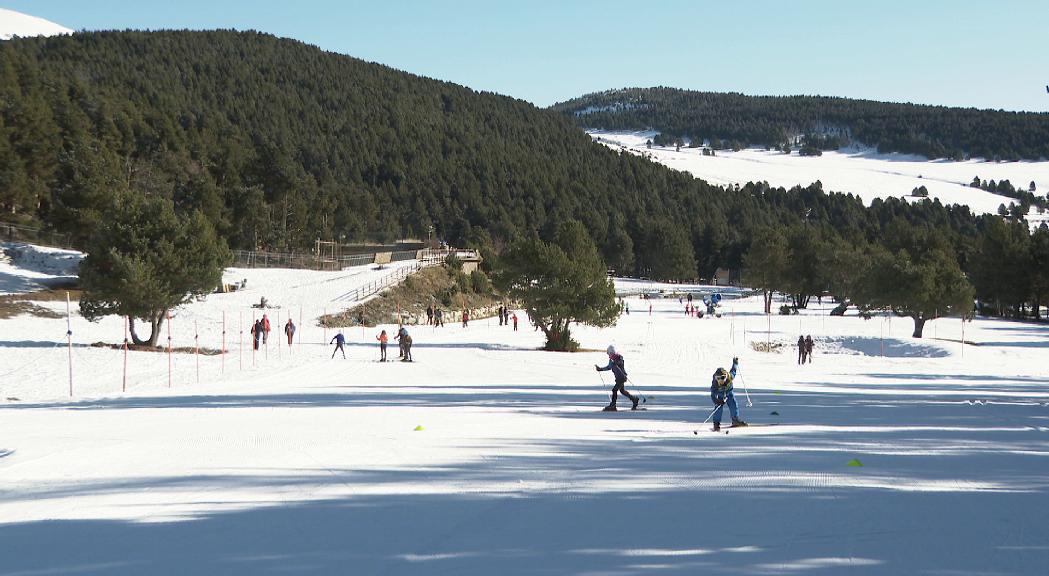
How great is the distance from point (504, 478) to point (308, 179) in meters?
111

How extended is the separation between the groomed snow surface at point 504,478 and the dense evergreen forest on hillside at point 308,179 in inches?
846

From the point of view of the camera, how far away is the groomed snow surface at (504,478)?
801 centimetres

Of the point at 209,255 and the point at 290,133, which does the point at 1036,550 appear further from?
the point at 290,133

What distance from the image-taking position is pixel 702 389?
2720cm

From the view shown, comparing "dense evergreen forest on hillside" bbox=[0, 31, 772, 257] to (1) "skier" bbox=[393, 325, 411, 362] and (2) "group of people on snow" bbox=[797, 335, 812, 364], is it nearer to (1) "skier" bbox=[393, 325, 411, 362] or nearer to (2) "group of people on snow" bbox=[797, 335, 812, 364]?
(1) "skier" bbox=[393, 325, 411, 362]

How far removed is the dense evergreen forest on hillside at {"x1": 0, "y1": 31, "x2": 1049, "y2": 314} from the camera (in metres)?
69.8

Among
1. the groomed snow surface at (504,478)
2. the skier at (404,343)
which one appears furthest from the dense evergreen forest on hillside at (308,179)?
the groomed snow surface at (504,478)

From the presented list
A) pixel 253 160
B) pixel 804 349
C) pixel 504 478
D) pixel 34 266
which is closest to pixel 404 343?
pixel 804 349

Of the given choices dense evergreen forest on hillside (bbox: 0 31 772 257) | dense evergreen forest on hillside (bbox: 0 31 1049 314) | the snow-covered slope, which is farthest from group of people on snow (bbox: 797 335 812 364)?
dense evergreen forest on hillside (bbox: 0 31 772 257)

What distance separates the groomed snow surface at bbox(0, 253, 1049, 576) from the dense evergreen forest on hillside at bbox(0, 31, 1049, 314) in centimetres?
2148

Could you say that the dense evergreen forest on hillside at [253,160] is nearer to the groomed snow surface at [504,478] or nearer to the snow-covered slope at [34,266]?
the snow-covered slope at [34,266]

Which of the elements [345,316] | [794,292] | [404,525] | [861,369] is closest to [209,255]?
[345,316]

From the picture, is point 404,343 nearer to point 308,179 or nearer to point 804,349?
point 804,349

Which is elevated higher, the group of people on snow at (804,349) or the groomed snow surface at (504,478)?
the groomed snow surface at (504,478)
